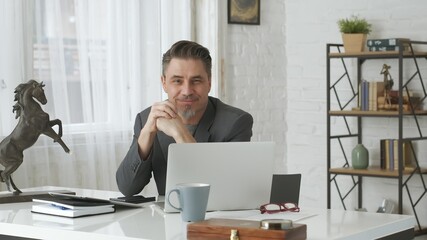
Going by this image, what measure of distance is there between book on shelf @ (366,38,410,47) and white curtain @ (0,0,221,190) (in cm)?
139

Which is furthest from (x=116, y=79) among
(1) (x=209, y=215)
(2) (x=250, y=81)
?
(1) (x=209, y=215)

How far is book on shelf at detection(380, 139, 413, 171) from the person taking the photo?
5.67m

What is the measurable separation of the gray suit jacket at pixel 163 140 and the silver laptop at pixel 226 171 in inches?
21.4

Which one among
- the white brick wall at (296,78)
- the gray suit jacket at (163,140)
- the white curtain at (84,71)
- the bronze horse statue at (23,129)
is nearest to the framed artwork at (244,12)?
the white brick wall at (296,78)

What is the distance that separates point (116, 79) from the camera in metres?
5.04

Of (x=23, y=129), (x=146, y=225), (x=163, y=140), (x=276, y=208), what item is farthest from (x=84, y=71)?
(x=146, y=225)

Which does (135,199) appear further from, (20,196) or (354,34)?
(354,34)

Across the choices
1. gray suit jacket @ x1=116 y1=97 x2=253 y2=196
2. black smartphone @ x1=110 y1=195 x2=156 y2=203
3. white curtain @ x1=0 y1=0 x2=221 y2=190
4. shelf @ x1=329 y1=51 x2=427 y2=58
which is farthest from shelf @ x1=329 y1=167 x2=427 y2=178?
black smartphone @ x1=110 y1=195 x2=156 y2=203

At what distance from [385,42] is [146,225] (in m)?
3.58

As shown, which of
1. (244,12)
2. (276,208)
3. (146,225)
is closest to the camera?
(146,225)

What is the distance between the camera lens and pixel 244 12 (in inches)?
237

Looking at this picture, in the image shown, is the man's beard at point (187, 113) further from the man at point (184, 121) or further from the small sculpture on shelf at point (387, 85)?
the small sculpture on shelf at point (387, 85)

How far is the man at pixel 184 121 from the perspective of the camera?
3189 mm

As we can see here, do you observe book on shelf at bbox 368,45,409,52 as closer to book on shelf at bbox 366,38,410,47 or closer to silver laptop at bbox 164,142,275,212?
book on shelf at bbox 366,38,410,47
